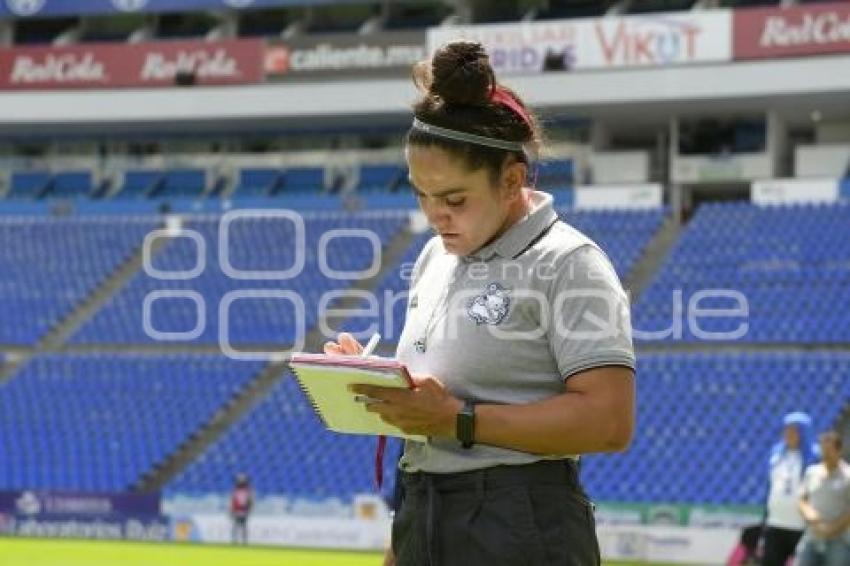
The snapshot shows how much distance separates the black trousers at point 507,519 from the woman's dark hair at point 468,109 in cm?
56

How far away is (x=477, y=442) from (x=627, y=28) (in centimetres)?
2682

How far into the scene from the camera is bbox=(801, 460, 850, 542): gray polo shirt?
29.4 feet

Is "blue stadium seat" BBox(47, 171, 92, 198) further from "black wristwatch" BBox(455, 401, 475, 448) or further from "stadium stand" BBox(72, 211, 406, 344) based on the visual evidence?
"black wristwatch" BBox(455, 401, 475, 448)

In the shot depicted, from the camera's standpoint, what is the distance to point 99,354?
27234 millimetres

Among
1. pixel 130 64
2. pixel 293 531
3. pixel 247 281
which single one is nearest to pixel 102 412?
pixel 247 281

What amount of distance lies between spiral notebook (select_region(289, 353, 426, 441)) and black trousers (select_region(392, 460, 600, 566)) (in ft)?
0.44

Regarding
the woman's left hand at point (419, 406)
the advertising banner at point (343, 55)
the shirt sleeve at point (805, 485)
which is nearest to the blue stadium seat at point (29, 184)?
the advertising banner at point (343, 55)

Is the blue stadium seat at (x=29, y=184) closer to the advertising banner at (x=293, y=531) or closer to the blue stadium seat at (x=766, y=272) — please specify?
the advertising banner at (x=293, y=531)

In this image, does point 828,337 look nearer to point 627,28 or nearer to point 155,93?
point 627,28

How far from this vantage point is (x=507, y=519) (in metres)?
2.74

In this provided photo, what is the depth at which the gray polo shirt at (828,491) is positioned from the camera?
897cm

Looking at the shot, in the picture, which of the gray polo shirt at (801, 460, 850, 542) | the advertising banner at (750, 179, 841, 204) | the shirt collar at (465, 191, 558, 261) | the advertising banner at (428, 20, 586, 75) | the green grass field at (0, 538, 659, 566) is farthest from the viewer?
the advertising banner at (428, 20, 586, 75)

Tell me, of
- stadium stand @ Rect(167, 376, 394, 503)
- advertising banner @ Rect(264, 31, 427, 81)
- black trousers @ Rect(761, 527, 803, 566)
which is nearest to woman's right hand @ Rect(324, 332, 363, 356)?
black trousers @ Rect(761, 527, 803, 566)

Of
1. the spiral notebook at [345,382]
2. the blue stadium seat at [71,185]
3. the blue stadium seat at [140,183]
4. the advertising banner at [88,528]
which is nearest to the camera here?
the spiral notebook at [345,382]
